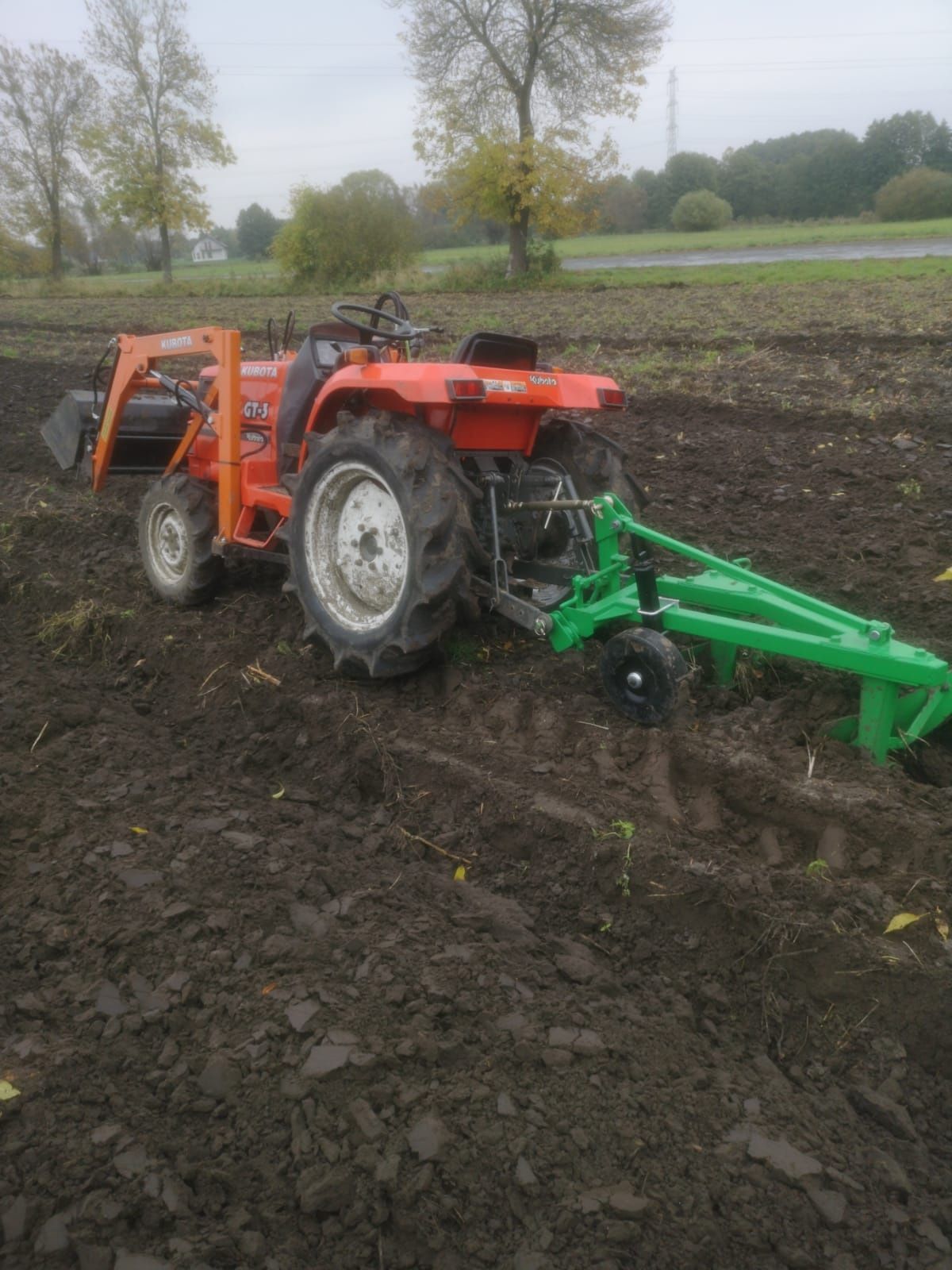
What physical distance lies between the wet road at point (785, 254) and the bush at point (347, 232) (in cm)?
587

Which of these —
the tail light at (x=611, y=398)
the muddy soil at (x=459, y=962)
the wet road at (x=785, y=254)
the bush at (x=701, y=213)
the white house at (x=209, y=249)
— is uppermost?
the white house at (x=209, y=249)

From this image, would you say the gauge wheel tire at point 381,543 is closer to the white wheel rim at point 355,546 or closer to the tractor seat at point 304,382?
the white wheel rim at point 355,546

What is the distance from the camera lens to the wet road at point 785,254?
26.0 m

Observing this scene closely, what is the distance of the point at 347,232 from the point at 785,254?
12911 millimetres

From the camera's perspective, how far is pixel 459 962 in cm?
275

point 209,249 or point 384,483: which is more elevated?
point 209,249

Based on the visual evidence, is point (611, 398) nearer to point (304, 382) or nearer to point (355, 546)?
point (355, 546)

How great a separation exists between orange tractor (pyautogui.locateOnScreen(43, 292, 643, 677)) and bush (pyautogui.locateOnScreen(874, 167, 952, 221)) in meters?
51.5

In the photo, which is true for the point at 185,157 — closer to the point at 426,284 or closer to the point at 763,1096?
the point at 426,284

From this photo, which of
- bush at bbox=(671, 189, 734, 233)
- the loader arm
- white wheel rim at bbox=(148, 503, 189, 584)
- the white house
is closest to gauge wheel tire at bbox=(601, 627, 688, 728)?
the loader arm

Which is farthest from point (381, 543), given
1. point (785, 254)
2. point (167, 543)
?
point (785, 254)

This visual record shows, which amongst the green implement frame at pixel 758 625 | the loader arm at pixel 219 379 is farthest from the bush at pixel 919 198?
the green implement frame at pixel 758 625

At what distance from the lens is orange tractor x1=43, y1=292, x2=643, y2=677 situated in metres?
4.06

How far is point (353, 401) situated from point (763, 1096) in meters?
3.31
